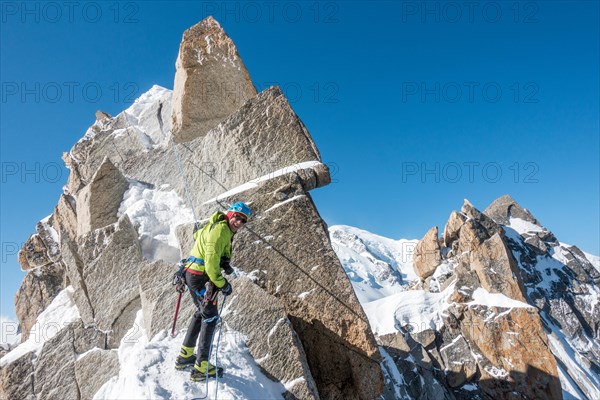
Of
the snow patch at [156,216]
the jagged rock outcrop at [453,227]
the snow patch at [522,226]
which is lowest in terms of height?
the snow patch at [156,216]

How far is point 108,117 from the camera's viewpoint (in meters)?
18.9

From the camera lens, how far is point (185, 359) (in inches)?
277

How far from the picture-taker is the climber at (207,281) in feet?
22.0

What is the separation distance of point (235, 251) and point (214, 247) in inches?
130

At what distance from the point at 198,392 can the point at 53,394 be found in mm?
7227

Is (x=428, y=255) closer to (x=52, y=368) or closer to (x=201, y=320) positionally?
(x=52, y=368)

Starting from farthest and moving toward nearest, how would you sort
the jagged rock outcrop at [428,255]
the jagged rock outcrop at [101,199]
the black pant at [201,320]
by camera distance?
the jagged rock outcrop at [428,255], the jagged rock outcrop at [101,199], the black pant at [201,320]

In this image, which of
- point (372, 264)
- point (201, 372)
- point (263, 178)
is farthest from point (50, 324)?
point (372, 264)

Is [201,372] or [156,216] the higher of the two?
[156,216]

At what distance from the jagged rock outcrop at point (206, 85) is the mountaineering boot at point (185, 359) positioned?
28.4ft

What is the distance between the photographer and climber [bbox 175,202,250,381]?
672cm

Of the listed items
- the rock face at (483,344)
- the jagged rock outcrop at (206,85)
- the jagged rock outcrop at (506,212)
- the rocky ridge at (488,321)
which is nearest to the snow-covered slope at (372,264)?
the jagged rock outcrop at (506,212)

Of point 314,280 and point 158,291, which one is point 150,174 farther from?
point 314,280

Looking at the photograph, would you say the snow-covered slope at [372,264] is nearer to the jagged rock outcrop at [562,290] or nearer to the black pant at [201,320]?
the jagged rock outcrop at [562,290]
